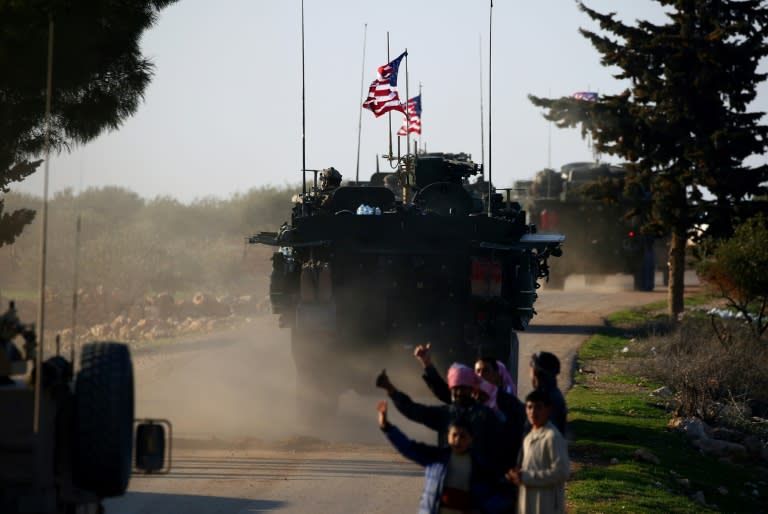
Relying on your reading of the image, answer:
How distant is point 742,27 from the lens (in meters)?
27.9

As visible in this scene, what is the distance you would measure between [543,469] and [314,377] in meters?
7.84

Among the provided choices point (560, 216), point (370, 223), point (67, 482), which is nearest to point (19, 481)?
point (67, 482)

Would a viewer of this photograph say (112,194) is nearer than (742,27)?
No

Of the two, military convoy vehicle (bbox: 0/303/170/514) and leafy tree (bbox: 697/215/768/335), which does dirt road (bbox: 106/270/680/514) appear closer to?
leafy tree (bbox: 697/215/768/335)

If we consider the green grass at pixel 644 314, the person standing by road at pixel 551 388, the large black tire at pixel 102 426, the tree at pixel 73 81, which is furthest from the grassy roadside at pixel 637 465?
the green grass at pixel 644 314

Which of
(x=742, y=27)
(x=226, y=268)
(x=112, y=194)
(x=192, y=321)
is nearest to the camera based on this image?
(x=742, y=27)

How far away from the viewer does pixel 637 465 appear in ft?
47.1

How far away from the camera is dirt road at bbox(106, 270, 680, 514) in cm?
1197

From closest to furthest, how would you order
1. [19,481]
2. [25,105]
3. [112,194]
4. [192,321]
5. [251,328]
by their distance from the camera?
[19,481]
[25,105]
[251,328]
[192,321]
[112,194]

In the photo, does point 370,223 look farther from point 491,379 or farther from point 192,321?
point 192,321

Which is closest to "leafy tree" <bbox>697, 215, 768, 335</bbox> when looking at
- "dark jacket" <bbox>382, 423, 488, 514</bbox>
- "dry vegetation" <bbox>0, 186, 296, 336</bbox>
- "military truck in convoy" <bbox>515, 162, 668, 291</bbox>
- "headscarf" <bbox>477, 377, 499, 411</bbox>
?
"military truck in convoy" <bbox>515, 162, 668, 291</bbox>

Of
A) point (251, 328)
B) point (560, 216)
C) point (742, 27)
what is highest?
point (742, 27)

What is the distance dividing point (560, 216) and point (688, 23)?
8.62m

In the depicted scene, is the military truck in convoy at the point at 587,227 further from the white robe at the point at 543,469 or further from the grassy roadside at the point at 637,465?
the white robe at the point at 543,469
